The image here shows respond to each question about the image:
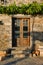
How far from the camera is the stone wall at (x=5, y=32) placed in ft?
39.4

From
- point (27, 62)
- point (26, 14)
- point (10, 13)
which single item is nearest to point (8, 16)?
point (10, 13)

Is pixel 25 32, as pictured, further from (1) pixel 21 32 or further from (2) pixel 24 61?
(2) pixel 24 61

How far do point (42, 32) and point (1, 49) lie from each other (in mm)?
2851

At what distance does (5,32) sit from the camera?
12.1 meters

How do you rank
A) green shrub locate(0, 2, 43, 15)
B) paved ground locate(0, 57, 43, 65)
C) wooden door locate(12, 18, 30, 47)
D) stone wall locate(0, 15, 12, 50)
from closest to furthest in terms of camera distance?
paved ground locate(0, 57, 43, 65) → green shrub locate(0, 2, 43, 15) → stone wall locate(0, 15, 12, 50) → wooden door locate(12, 18, 30, 47)

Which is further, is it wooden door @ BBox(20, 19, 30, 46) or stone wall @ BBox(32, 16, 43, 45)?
wooden door @ BBox(20, 19, 30, 46)

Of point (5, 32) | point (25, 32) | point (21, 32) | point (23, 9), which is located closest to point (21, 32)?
point (21, 32)

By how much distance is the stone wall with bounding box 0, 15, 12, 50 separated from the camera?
39.4 feet

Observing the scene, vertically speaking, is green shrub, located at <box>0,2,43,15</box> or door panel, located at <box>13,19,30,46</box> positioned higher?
green shrub, located at <box>0,2,43,15</box>

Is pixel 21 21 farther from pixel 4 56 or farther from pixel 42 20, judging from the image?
pixel 4 56

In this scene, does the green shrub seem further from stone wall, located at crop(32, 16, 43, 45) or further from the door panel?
the door panel

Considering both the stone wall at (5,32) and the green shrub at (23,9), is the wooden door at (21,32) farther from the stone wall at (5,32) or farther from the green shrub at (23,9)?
the green shrub at (23,9)

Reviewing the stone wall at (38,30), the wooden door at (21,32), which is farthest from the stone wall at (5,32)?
the stone wall at (38,30)

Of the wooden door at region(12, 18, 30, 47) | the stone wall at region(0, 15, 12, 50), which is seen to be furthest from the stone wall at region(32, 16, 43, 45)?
the stone wall at region(0, 15, 12, 50)
